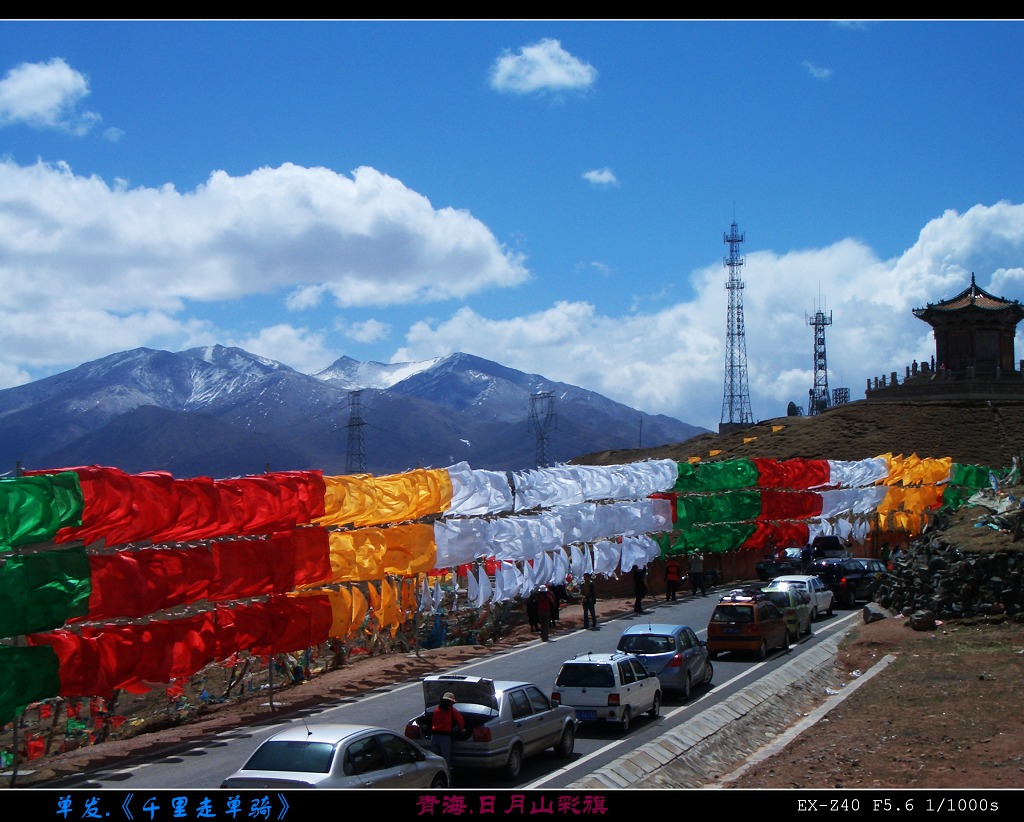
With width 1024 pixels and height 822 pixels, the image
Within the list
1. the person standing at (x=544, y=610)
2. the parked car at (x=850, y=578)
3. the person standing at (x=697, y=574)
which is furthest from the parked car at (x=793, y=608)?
the person standing at (x=697, y=574)

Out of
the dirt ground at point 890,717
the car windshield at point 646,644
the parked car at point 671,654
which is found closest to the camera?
the dirt ground at point 890,717

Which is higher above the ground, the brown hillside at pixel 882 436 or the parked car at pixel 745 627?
the brown hillside at pixel 882 436

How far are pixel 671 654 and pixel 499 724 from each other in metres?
6.67

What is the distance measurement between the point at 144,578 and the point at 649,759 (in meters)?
8.68

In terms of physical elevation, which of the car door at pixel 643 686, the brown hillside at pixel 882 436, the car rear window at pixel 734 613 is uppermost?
the brown hillside at pixel 882 436

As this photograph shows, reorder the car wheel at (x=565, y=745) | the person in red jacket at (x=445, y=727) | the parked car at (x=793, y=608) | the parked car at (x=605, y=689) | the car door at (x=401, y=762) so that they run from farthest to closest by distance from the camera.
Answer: the parked car at (x=793, y=608) < the parked car at (x=605, y=689) < the car wheel at (x=565, y=745) < the person in red jacket at (x=445, y=727) < the car door at (x=401, y=762)

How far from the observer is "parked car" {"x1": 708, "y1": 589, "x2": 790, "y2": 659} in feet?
77.9

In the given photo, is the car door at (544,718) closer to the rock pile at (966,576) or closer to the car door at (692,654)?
the car door at (692,654)

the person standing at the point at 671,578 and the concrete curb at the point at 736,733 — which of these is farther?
the person standing at the point at 671,578

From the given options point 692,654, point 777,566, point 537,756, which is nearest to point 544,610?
point 692,654

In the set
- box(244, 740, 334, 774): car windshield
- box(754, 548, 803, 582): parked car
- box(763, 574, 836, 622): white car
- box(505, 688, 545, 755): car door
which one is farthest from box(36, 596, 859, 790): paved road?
box(754, 548, 803, 582): parked car

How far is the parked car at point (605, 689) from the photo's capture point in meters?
16.9

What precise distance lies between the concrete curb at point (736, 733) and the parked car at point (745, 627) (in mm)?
983

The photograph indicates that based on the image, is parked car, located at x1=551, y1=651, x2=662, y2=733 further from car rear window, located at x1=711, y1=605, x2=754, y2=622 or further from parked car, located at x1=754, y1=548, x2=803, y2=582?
parked car, located at x1=754, y1=548, x2=803, y2=582
